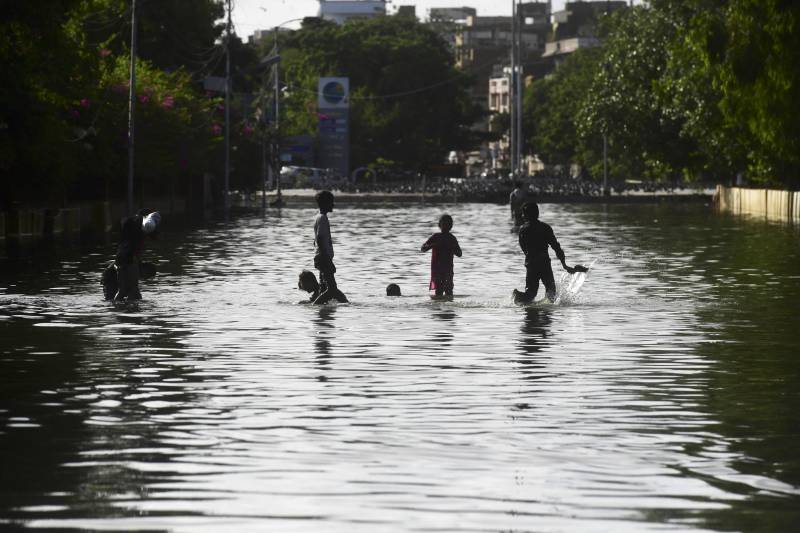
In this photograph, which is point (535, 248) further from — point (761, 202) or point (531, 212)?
point (761, 202)

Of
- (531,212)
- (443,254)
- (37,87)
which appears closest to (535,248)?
(531,212)

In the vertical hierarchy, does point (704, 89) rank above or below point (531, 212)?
above

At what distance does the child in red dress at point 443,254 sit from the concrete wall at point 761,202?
44.4m

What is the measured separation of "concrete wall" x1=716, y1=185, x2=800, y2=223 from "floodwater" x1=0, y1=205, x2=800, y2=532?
4212 cm

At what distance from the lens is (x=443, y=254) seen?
84.0 feet

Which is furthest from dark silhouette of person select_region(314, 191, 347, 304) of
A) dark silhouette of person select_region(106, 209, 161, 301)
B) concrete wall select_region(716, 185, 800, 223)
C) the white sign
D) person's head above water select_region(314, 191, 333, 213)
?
the white sign

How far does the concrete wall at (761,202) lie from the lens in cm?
7239

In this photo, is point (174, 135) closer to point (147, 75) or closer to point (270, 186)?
point (147, 75)

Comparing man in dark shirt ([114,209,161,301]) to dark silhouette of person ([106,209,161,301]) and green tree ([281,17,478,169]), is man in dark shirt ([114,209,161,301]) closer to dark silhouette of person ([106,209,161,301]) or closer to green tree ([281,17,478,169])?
dark silhouette of person ([106,209,161,301])

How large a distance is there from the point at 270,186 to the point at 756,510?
132 m

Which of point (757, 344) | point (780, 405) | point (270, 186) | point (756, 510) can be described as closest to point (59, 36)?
point (757, 344)

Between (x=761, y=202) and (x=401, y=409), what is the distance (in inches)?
2776

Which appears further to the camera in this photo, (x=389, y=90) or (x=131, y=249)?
(x=389, y=90)

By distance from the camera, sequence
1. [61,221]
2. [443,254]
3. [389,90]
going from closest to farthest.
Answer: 1. [443,254]
2. [61,221]
3. [389,90]
